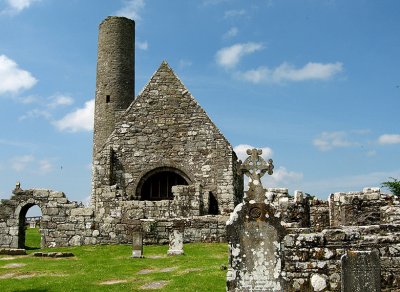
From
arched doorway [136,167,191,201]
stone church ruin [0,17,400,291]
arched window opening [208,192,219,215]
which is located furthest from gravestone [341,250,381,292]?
arched doorway [136,167,191,201]

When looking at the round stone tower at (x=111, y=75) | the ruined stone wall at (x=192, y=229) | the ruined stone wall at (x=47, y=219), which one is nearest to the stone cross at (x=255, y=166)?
the ruined stone wall at (x=192, y=229)

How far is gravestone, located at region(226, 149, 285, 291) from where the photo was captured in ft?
25.3

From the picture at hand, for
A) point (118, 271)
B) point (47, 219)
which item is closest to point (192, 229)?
point (118, 271)

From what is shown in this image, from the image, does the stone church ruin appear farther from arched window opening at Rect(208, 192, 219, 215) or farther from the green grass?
the green grass

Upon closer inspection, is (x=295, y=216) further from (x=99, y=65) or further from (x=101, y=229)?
(x=99, y=65)

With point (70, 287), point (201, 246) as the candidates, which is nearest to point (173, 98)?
point (201, 246)

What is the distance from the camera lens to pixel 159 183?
24438 mm

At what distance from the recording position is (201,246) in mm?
17141

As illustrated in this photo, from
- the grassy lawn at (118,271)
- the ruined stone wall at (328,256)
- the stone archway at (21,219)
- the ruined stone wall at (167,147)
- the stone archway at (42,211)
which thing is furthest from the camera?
the ruined stone wall at (167,147)

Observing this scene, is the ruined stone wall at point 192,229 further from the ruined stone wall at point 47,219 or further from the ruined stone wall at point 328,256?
the ruined stone wall at point 328,256

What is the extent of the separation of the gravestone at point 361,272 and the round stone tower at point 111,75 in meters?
25.3

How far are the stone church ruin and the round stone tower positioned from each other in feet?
0.20

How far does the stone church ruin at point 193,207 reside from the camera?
7.79 metres

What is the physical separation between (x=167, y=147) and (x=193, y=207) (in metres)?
4.03
